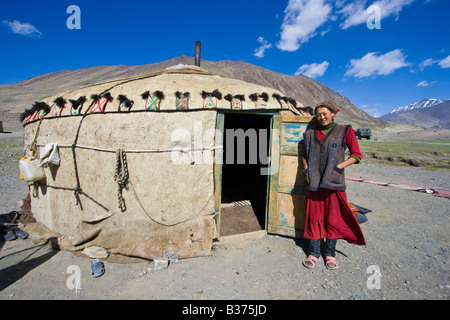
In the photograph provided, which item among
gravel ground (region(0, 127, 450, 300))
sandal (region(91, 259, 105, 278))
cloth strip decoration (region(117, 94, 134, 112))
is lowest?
gravel ground (region(0, 127, 450, 300))

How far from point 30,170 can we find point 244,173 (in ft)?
20.0

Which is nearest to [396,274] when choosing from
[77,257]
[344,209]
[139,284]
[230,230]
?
[344,209]

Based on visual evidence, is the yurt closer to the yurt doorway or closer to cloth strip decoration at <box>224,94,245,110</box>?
cloth strip decoration at <box>224,94,245,110</box>

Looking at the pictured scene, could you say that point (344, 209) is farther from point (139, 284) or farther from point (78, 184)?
point (78, 184)

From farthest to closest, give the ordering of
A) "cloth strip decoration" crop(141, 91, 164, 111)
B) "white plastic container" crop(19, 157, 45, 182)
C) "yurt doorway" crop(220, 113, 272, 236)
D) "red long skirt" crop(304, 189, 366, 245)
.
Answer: "yurt doorway" crop(220, 113, 272, 236) < "white plastic container" crop(19, 157, 45, 182) < "cloth strip decoration" crop(141, 91, 164, 111) < "red long skirt" crop(304, 189, 366, 245)

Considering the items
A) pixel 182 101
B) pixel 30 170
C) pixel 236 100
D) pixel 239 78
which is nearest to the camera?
pixel 182 101

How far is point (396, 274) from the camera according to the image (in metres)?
2.94

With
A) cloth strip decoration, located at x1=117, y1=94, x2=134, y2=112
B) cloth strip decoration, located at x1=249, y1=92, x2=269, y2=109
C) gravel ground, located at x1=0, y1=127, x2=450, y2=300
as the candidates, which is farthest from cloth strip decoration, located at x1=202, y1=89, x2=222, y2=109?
gravel ground, located at x1=0, y1=127, x2=450, y2=300

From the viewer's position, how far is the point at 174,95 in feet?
10.5

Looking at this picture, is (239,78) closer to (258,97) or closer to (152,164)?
(258,97)

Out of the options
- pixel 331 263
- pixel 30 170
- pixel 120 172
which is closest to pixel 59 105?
pixel 30 170

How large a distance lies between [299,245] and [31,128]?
16.9 feet

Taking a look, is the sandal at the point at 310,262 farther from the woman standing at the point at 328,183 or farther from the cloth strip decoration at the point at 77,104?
the cloth strip decoration at the point at 77,104

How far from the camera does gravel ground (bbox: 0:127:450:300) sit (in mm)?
2574
